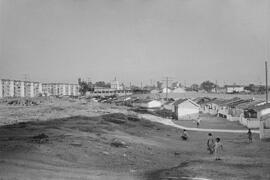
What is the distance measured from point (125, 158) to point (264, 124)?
50.5 ft

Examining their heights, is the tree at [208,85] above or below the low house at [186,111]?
above

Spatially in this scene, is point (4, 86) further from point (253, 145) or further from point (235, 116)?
point (253, 145)

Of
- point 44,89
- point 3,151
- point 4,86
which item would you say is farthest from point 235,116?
point 44,89

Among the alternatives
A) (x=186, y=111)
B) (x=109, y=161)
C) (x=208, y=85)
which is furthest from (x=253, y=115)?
(x=208, y=85)

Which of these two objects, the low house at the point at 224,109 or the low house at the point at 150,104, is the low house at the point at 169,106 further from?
the low house at the point at 224,109

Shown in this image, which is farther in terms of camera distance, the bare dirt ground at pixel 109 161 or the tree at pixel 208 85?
the tree at pixel 208 85

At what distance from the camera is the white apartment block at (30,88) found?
118 metres

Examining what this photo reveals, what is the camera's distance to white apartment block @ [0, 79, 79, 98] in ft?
386

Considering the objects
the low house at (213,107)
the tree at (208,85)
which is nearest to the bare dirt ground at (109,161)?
the low house at (213,107)

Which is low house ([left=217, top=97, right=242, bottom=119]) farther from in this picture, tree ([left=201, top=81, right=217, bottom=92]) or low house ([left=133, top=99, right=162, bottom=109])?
tree ([left=201, top=81, right=217, bottom=92])

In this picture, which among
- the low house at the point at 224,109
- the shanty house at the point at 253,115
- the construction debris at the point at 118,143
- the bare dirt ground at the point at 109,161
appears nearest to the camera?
the bare dirt ground at the point at 109,161

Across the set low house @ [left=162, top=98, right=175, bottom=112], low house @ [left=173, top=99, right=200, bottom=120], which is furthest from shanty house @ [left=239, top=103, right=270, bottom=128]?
low house @ [left=162, top=98, right=175, bottom=112]

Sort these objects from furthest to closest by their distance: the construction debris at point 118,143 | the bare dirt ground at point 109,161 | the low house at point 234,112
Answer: the low house at point 234,112, the construction debris at point 118,143, the bare dirt ground at point 109,161

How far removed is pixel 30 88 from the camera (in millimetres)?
138750
